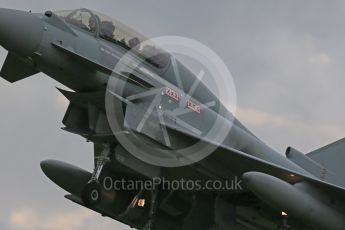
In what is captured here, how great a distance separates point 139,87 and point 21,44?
2286mm

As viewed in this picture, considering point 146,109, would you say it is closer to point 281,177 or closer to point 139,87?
point 139,87

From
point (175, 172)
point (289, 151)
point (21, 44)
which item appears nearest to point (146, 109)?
A: point (175, 172)

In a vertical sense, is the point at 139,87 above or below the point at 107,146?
above

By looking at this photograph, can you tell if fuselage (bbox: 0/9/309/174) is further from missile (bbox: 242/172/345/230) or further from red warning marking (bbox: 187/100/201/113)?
missile (bbox: 242/172/345/230)

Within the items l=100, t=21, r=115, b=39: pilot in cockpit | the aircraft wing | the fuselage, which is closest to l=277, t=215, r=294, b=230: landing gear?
the aircraft wing

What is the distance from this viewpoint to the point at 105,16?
15930 mm

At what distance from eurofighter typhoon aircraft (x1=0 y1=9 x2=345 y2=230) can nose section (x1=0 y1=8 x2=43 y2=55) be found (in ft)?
0.06

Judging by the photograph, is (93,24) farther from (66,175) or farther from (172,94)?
(66,175)

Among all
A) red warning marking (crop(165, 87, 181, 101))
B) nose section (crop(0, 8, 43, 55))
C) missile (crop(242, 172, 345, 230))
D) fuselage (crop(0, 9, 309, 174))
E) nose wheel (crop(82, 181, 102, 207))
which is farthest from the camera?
red warning marking (crop(165, 87, 181, 101))

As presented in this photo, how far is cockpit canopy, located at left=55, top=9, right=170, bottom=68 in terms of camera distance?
50.9 ft

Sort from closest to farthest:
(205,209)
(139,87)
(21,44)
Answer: (21,44)
(139,87)
(205,209)

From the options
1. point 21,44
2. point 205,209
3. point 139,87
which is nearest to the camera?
point 21,44

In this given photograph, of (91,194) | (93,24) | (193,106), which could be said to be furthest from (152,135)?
(93,24)

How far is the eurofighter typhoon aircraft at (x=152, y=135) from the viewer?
590 inches
